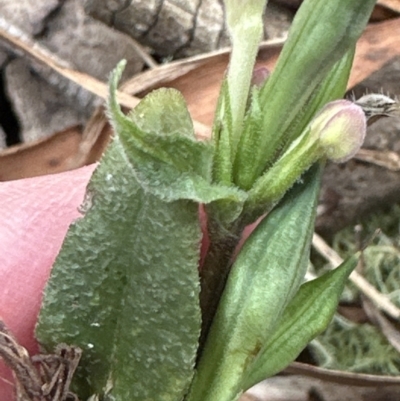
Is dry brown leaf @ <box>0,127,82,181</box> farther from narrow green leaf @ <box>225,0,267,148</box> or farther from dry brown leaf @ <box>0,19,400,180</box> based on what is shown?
narrow green leaf @ <box>225,0,267,148</box>

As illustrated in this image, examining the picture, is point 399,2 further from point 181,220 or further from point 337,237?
point 181,220

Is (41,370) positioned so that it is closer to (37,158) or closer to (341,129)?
(341,129)

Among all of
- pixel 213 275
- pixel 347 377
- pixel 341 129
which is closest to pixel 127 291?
pixel 213 275

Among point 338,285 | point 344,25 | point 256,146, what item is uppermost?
point 344,25

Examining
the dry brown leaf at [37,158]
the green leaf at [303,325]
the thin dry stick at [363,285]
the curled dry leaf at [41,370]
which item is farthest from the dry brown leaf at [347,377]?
the dry brown leaf at [37,158]

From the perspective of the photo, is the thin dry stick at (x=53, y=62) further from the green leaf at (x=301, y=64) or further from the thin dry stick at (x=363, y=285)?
the green leaf at (x=301, y=64)

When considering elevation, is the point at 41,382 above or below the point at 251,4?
below

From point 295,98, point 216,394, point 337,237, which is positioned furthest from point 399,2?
point 216,394
